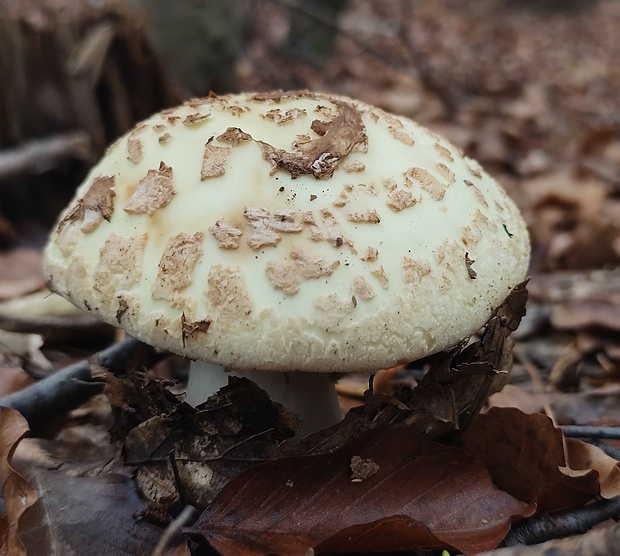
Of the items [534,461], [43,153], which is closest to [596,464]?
[534,461]

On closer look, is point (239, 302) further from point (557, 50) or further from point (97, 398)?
point (557, 50)

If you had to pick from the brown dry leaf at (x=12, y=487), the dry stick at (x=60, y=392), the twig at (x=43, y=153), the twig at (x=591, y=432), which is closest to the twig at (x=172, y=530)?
the brown dry leaf at (x=12, y=487)

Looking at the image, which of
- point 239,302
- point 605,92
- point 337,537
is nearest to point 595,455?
point 337,537

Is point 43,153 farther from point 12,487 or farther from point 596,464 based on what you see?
point 596,464

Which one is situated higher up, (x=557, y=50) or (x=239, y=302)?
(x=239, y=302)

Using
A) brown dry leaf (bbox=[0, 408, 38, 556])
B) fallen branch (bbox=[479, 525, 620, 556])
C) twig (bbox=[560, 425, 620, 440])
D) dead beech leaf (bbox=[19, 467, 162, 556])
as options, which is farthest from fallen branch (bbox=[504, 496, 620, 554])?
brown dry leaf (bbox=[0, 408, 38, 556])

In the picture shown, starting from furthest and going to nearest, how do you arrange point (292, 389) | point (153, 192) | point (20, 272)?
point (20, 272) → point (292, 389) → point (153, 192)

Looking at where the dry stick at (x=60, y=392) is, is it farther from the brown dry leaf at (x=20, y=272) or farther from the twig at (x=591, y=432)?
the twig at (x=591, y=432)
